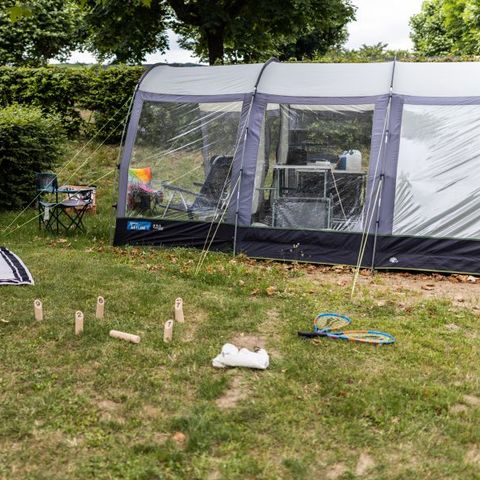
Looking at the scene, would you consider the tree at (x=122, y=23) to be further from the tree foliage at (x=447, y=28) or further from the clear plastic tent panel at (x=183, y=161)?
the tree foliage at (x=447, y=28)

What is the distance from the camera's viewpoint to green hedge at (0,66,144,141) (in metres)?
12.8

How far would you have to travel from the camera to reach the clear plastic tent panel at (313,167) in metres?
6.99

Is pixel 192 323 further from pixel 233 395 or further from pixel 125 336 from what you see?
pixel 233 395

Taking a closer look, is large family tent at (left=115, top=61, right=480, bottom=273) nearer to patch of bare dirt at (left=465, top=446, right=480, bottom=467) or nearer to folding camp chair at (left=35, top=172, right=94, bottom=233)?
folding camp chair at (left=35, top=172, right=94, bottom=233)

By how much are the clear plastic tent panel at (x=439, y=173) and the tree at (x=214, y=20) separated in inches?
224

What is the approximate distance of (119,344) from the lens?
448 centimetres

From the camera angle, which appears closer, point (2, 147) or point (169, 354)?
point (169, 354)

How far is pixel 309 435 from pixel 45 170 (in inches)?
316

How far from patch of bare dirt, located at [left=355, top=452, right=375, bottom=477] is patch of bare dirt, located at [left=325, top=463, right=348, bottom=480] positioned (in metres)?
0.06

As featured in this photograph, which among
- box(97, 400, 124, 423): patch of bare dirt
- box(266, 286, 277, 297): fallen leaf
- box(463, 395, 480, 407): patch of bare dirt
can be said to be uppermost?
box(266, 286, 277, 297): fallen leaf

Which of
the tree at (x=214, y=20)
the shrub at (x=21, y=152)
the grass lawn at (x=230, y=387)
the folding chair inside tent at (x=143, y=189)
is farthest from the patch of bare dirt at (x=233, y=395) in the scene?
the tree at (x=214, y=20)

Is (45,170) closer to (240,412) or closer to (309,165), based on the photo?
(309,165)

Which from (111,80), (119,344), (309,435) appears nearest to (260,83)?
(119,344)

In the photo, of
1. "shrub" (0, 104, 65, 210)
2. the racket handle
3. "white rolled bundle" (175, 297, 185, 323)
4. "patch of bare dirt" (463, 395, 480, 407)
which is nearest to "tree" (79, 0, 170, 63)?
"shrub" (0, 104, 65, 210)
